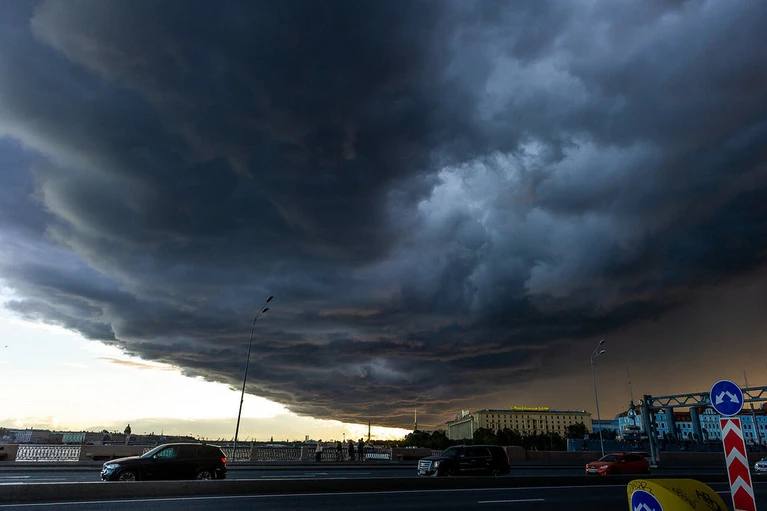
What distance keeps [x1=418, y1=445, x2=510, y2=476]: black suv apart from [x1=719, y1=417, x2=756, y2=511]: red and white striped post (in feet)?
54.7

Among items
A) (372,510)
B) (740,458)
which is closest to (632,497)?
(740,458)

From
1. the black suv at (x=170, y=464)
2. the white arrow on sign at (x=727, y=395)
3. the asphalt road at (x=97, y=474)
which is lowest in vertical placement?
the asphalt road at (x=97, y=474)

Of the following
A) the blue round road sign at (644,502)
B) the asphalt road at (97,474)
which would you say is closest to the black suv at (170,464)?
the asphalt road at (97,474)

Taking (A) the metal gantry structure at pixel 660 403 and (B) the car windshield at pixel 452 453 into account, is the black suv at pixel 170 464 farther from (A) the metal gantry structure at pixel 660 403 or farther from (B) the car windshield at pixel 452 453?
(A) the metal gantry structure at pixel 660 403

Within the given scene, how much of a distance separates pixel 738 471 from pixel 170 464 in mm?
19158

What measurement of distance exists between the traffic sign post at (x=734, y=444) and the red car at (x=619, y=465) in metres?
25.1

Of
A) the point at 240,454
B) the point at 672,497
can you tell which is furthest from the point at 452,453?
the point at 240,454

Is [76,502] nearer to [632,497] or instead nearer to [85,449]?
[632,497]

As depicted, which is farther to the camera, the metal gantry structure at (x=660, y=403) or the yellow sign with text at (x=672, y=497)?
the metal gantry structure at (x=660, y=403)

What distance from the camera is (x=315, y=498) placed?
47.0 ft

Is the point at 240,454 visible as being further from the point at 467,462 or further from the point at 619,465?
the point at 619,465

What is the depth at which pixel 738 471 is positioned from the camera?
28.8 feet

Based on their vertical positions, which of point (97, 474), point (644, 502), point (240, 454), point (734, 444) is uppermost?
point (734, 444)

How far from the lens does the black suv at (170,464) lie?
18438 millimetres
